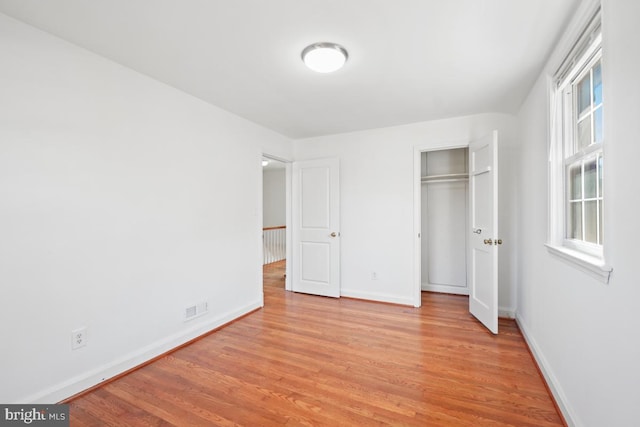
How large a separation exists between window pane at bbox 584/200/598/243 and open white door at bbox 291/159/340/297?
2.80 meters

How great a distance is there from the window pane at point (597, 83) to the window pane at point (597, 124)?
0.06 m

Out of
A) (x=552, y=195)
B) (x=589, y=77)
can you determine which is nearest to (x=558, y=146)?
(x=552, y=195)

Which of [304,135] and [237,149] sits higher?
[304,135]

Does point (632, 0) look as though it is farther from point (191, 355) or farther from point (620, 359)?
point (191, 355)

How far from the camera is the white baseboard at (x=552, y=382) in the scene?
1.63 metres

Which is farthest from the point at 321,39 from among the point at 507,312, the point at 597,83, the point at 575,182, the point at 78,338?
the point at 507,312

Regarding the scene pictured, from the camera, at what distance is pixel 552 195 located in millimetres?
2127

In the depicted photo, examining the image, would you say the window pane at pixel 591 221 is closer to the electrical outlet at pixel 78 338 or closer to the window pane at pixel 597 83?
the window pane at pixel 597 83

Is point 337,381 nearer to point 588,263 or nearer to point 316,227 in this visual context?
point 588,263

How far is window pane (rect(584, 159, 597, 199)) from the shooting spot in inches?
66.3

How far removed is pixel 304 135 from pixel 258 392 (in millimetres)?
3430

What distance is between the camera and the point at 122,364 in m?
2.23

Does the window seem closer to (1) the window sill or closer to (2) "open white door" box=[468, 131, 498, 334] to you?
(1) the window sill

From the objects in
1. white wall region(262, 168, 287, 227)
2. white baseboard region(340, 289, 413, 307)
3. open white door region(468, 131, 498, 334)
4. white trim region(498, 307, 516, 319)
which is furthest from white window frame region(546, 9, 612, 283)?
white wall region(262, 168, 287, 227)
